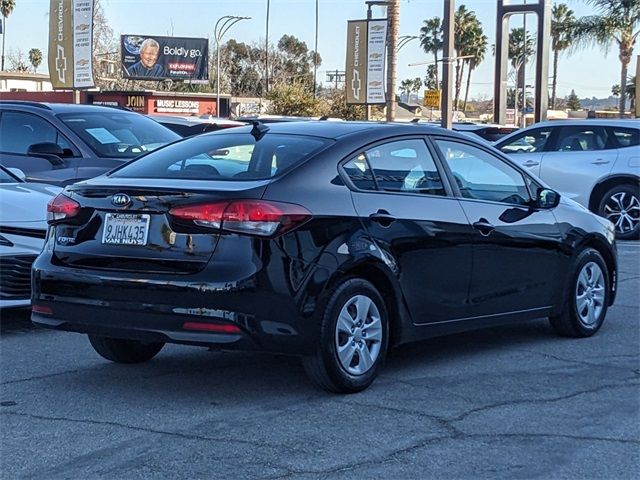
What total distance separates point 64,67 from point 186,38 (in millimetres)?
52004

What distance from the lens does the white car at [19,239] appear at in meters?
7.47

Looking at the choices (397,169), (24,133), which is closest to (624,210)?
(24,133)

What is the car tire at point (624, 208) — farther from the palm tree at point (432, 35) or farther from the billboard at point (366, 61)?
the palm tree at point (432, 35)

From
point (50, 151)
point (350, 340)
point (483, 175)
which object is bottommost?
point (350, 340)

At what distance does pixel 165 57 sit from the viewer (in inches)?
3071

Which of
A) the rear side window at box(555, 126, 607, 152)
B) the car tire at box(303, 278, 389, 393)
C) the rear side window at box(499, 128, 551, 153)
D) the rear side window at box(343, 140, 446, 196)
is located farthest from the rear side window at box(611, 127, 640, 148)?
the car tire at box(303, 278, 389, 393)

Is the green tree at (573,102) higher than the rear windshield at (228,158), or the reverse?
the green tree at (573,102)

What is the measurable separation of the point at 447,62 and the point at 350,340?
18.0 meters

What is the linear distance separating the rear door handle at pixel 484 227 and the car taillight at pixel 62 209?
2480mm

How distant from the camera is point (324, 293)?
548 centimetres

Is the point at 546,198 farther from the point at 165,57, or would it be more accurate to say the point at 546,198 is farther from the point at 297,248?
the point at 165,57

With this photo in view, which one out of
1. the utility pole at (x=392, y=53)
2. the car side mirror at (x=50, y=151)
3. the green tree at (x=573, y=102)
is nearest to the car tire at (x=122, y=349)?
the car side mirror at (x=50, y=151)

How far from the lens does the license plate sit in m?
Answer: 5.46

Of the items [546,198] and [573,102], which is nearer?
[546,198]
